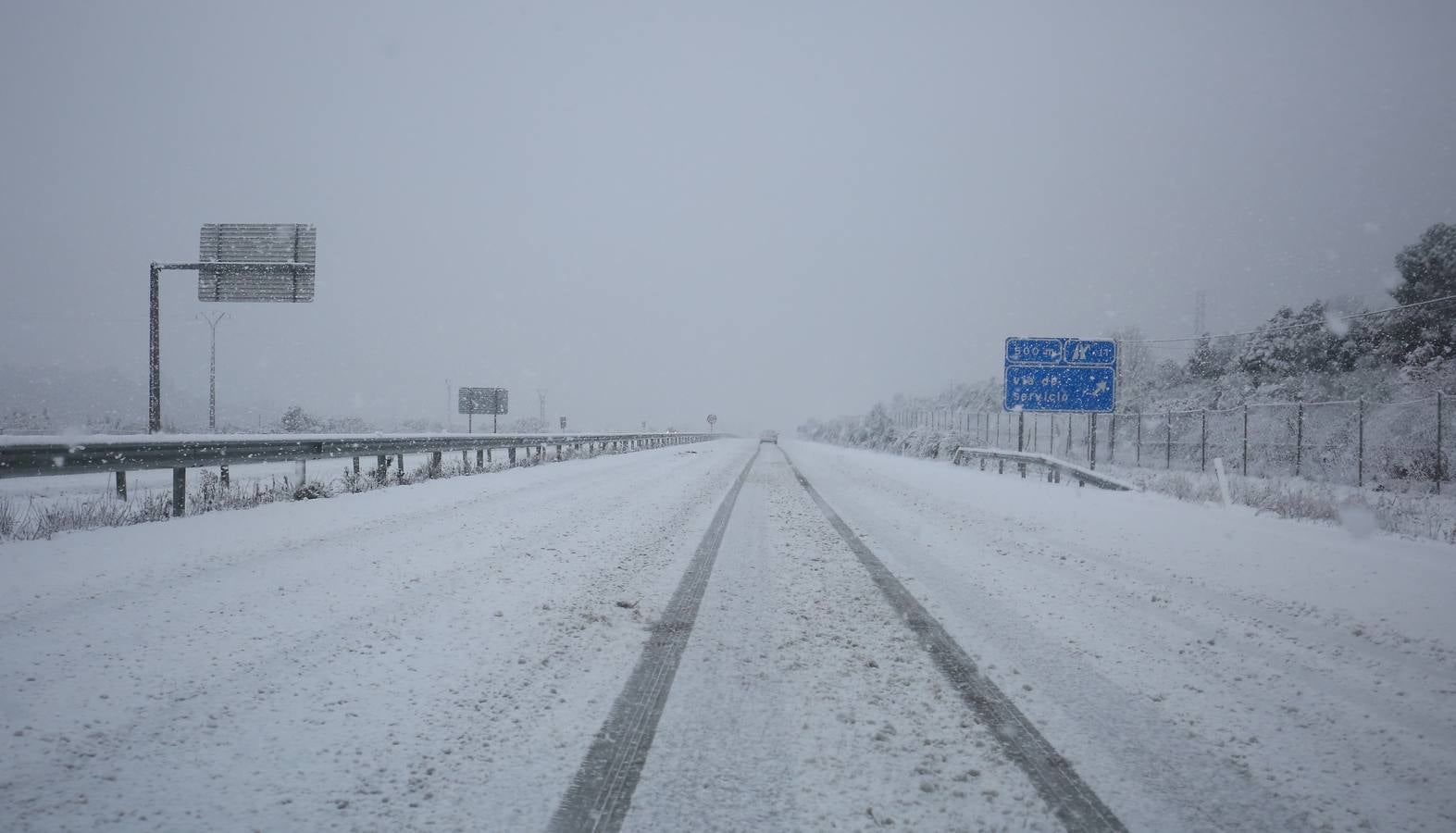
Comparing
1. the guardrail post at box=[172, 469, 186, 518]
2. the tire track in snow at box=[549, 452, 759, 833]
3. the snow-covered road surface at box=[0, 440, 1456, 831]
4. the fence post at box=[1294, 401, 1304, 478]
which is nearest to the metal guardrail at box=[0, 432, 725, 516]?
the guardrail post at box=[172, 469, 186, 518]

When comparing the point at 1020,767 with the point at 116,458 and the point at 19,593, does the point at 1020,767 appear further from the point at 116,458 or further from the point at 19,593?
the point at 116,458

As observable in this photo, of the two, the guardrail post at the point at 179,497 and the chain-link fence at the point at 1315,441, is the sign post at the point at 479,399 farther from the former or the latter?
the guardrail post at the point at 179,497

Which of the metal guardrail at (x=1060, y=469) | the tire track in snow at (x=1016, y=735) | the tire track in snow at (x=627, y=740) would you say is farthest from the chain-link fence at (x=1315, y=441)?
the tire track in snow at (x=627, y=740)

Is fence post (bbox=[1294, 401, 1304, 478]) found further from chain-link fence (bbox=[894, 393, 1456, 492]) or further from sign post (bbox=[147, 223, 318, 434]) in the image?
sign post (bbox=[147, 223, 318, 434])

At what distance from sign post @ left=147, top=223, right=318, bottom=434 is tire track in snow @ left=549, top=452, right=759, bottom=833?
20.0m

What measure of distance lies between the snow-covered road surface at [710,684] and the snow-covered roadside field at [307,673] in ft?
0.06

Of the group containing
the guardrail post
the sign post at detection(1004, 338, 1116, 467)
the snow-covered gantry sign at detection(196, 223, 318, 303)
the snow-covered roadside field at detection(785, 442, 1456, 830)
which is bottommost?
the snow-covered roadside field at detection(785, 442, 1456, 830)

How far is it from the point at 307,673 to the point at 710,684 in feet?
6.56

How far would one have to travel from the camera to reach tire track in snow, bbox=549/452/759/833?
2107mm

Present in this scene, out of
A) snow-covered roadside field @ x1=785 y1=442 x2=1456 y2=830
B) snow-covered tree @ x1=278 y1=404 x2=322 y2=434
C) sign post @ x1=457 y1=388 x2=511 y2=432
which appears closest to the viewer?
snow-covered roadside field @ x1=785 y1=442 x2=1456 y2=830

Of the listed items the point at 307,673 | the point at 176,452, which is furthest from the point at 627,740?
the point at 176,452

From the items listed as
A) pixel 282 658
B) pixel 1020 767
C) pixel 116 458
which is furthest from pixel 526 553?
pixel 116 458

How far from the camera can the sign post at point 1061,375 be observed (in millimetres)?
20922

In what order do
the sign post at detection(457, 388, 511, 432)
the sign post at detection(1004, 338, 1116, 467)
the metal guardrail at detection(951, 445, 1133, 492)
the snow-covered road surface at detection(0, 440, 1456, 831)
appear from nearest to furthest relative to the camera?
1. the snow-covered road surface at detection(0, 440, 1456, 831)
2. the metal guardrail at detection(951, 445, 1133, 492)
3. the sign post at detection(1004, 338, 1116, 467)
4. the sign post at detection(457, 388, 511, 432)
